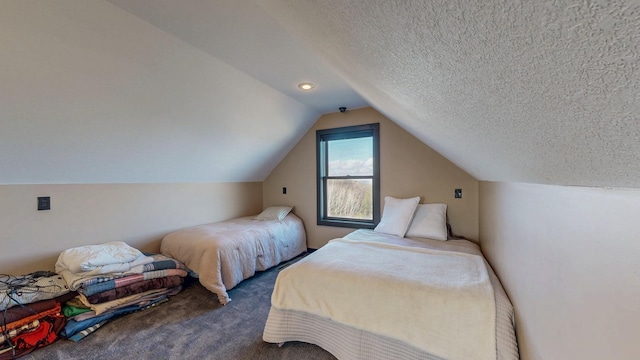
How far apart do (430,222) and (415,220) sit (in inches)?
6.4

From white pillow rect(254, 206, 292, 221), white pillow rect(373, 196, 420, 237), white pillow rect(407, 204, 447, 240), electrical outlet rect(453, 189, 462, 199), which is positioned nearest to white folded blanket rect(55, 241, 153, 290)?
white pillow rect(254, 206, 292, 221)

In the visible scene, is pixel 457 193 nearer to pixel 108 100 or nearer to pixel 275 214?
pixel 275 214

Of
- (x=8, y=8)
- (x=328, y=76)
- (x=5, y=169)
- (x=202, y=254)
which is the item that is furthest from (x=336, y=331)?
(x=5, y=169)

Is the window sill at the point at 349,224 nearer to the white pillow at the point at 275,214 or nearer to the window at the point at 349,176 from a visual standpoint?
the window at the point at 349,176

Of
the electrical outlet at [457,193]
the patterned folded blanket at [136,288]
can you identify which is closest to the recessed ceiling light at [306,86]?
the electrical outlet at [457,193]

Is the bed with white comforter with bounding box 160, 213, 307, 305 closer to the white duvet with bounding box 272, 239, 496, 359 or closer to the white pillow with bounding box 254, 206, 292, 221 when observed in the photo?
the white pillow with bounding box 254, 206, 292, 221

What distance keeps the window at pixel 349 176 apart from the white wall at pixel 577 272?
228 centimetres

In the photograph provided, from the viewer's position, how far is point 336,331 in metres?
1.68

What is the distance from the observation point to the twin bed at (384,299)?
1.34 meters

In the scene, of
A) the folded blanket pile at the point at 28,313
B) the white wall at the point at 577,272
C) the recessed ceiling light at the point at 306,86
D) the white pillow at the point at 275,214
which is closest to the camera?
the white wall at the point at 577,272

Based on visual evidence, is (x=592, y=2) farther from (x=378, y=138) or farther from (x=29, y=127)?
(x=378, y=138)

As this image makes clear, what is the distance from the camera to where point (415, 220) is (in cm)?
294

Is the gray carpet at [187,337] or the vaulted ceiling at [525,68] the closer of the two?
the vaulted ceiling at [525,68]

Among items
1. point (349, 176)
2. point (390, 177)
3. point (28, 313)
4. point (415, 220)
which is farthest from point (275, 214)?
point (28, 313)
